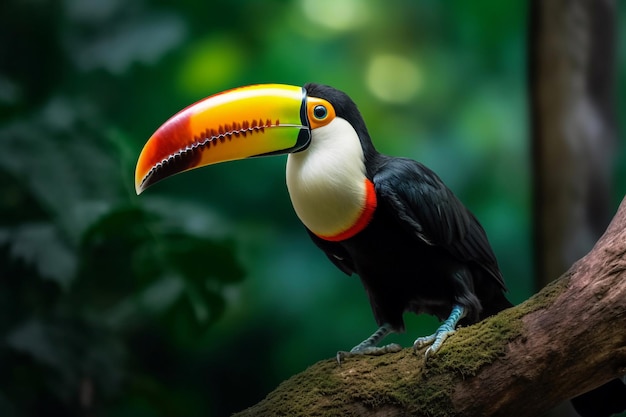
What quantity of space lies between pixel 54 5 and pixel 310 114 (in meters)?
1.81

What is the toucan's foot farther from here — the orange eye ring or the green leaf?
the green leaf

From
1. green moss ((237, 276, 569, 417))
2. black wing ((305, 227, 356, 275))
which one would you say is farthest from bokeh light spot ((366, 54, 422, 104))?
green moss ((237, 276, 569, 417))

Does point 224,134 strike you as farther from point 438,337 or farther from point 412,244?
point 438,337

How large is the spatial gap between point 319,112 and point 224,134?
0.79 ft

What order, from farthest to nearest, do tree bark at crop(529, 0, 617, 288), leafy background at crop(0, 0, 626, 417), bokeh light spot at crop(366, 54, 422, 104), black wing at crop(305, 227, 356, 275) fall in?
bokeh light spot at crop(366, 54, 422, 104) < leafy background at crop(0, 0, 626, 417) < tree bark at crop(529, 0, 617, 288) < black wing at crop(305, 227, 356, 275)

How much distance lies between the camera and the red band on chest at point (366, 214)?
189 cm

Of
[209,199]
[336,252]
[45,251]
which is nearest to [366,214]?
[336,252]

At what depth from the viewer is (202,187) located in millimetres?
3139

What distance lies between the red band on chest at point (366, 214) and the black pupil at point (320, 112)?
0.64 ft

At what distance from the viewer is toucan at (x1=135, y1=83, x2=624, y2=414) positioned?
189cm

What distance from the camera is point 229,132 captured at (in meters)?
1.91

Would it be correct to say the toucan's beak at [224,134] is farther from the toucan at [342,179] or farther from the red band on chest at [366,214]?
the red band on chest at [366,214]

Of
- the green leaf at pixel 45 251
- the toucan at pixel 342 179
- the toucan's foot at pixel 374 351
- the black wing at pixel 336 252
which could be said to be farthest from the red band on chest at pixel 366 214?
the green leaf at pixel 45 251

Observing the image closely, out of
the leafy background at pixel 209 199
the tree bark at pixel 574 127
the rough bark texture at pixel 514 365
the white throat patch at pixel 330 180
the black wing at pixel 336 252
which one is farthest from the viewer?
the leafy background at pixel 209 199
